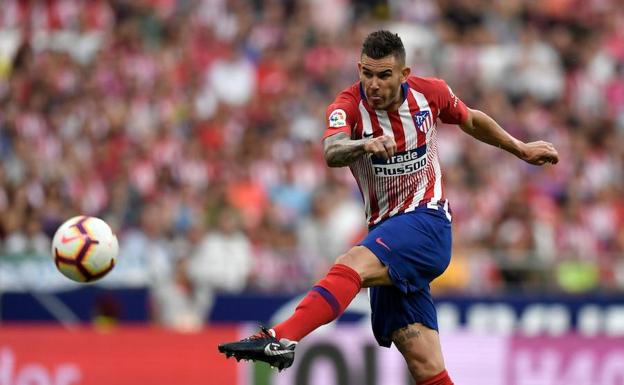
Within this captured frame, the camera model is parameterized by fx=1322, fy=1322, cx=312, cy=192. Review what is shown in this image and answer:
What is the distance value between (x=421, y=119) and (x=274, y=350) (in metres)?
1.78

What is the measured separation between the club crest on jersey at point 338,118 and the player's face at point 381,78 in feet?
0.71

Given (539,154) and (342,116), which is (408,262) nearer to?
(342,116)

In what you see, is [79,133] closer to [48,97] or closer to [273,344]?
[48,97]

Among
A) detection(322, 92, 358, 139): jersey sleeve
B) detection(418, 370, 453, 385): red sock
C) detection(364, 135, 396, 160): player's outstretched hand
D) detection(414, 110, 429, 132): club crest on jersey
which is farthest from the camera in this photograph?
detection(418, 370, 453, 385): red sock

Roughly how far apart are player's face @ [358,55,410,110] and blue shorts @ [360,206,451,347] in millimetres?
718

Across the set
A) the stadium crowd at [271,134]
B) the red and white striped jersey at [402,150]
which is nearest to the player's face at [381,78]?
the red and white striped jersey at [402,150]

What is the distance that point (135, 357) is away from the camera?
502 inches

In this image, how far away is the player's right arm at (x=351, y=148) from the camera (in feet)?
23.1

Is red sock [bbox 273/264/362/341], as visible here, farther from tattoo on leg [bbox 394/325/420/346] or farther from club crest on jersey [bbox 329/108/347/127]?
club crest on jersey [bbox 329/108/347/127]

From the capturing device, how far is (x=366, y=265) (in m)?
7.57

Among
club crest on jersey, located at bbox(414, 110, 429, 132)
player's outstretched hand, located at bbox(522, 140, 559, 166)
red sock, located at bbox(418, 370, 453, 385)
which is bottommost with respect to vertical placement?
red sock, located at bbox(418, 370, 453, 385)

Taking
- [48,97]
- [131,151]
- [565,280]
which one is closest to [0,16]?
[48,97]

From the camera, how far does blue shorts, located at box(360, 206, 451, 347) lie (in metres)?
7.68

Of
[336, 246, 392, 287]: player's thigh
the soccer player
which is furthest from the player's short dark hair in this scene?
[336, 246, 392, 287]: player's thigh
